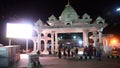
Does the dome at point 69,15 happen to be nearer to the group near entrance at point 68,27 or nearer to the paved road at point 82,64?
the group near entrance at point 68,27

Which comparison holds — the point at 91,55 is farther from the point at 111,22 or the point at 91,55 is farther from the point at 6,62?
the point at 111,22

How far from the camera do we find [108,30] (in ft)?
172

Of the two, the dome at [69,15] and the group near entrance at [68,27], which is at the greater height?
the dome at [69,15]

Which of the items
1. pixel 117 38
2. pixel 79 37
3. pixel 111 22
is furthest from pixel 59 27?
pixel 79 37

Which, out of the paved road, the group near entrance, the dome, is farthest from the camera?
the dome

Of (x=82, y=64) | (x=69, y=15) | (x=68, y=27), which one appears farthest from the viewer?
(x=69, y=15)

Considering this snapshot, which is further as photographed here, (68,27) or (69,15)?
(69,15)

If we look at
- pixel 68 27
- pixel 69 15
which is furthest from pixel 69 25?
pixel 69 15

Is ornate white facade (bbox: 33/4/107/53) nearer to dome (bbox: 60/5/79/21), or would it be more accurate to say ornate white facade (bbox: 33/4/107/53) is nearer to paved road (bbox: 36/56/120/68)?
dome (bbox: 60/5/79/21)

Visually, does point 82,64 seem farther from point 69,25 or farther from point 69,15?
point 69,15

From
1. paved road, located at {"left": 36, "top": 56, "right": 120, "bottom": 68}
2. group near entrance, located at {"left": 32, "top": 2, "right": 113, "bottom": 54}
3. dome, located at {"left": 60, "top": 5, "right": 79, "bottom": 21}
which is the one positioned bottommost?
paved road, located at {"left": 36, "top": 56, "right": 120, "bottom": 68}

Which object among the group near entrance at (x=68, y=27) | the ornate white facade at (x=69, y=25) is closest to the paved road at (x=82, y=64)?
the group near entrance at (x=68, y=27)

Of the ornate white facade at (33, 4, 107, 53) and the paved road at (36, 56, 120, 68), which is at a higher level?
the ornate white facade at (33, 4, 107, 53)

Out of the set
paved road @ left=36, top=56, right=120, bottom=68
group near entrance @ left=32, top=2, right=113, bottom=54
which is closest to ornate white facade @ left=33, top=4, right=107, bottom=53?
group near entrance @ left=32, top=2, right=113, bottom=54
